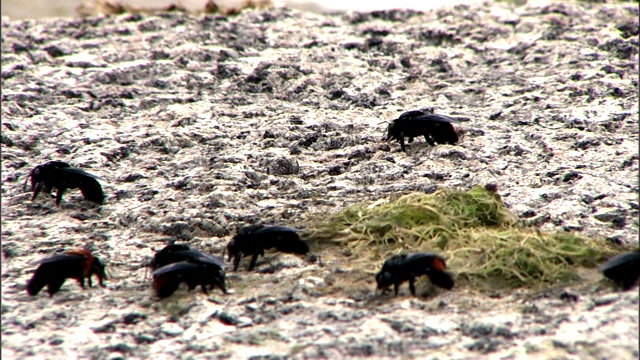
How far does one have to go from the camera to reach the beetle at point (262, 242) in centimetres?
423

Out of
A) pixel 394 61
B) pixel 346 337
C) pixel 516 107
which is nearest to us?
pixel 346 337

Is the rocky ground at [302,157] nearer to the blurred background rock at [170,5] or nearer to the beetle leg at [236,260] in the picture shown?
the beetle leg at [236,260]

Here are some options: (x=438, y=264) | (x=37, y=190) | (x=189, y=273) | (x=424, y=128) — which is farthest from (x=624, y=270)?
(x=37, y=190)

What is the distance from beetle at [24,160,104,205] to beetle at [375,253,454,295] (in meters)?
2.10

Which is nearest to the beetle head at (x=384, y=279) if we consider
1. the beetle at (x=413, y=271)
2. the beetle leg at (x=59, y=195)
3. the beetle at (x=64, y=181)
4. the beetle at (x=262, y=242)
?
the beetle at (x=413, y=271)

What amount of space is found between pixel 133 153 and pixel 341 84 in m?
1.94

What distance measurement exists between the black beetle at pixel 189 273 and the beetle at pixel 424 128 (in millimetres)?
2021

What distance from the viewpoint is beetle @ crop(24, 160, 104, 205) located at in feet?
16.6

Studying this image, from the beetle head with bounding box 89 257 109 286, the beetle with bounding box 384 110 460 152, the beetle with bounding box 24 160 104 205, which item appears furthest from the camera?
the beetle with bounding box 384 110 460 152

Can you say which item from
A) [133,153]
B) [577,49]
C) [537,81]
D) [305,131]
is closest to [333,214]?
[305,131]

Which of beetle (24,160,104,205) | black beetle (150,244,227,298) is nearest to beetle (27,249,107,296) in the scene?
black beetle (150,244,227,298)

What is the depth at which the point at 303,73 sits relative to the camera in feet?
23.3

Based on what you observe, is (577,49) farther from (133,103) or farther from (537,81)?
(133,103)

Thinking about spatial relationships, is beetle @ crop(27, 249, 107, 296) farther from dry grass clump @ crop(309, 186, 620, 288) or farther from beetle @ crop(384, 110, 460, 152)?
beetle @ crop(384, 110, 460, 152)
